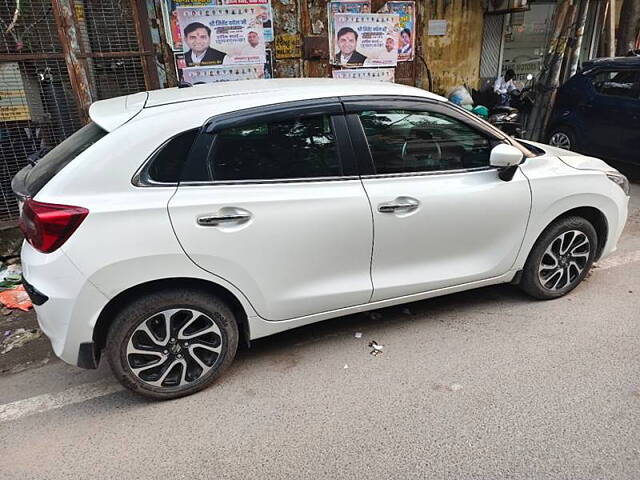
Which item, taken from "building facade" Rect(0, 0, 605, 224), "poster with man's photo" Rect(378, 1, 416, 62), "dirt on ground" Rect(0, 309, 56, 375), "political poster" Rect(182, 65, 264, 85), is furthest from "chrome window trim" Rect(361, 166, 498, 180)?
"poster with man's photo" Rect(378, 1, 416, 62)

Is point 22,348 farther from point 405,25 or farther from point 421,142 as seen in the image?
point 405,25

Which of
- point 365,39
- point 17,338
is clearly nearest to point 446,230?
point 17,338

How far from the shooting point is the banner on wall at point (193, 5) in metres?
6.03

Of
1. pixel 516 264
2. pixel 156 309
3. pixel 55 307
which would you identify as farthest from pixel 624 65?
pixel 55 307

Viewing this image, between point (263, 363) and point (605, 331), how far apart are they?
233 centimetres

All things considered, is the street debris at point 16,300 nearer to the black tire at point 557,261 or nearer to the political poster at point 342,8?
the black tire at point 557,261

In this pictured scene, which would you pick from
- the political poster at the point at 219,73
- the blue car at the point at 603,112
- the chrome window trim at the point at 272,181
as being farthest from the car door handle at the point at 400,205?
the blue car at the point at 603,112

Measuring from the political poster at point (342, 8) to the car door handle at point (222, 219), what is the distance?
17.3 feet

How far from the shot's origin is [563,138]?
7441mm

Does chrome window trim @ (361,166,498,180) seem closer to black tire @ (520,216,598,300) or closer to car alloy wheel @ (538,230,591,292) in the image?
black tire @ (520,216,598,300)

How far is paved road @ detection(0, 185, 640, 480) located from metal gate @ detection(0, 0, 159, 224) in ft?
10.5

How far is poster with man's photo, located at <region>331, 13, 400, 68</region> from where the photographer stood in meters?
6.96

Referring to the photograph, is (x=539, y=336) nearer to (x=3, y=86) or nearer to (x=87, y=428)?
(x=87, y=428)

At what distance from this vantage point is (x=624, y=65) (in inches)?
254
